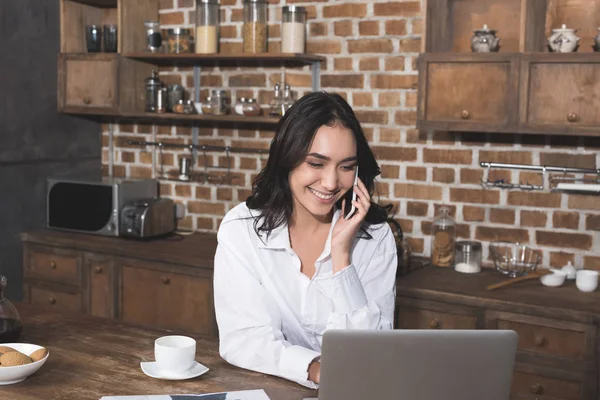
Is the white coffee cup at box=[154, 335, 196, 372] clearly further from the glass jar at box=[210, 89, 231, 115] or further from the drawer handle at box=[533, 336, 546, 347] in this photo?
the glass jar at box=[210, 89, 231, 115]

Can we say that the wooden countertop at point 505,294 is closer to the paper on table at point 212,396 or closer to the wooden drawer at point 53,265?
the paper on table at point 212,396

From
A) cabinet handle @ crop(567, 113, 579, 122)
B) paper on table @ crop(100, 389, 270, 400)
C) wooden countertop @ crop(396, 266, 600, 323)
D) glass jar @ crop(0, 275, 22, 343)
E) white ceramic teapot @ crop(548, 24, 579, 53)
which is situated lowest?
wooden countertop @ crop(396, 266, 600, 323)

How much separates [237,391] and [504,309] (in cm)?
145

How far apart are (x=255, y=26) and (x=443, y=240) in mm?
1334

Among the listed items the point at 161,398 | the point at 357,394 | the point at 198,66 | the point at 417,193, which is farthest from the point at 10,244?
the point at 357,394

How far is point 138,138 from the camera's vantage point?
172 inches

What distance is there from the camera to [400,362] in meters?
1.35

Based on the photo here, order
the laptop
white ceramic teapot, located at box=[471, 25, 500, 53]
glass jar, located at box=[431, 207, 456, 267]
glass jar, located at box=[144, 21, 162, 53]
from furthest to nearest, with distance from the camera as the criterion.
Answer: glass jar, located at box=[144, 21, 162, 53] → glass jar, located at box=[431, 207, 456, 267] → white ceramic teapot, located at box=[471, 25, 500, 53] → the laptop

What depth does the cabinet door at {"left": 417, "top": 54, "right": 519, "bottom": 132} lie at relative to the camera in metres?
3.07

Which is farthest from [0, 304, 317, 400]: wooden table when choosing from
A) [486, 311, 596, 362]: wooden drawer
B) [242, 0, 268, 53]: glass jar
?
[242, 0, 268, 53]: glass jar

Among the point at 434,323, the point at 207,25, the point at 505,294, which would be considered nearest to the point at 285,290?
the point at 434,323

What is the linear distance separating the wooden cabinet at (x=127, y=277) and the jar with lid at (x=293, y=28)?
3.36ft

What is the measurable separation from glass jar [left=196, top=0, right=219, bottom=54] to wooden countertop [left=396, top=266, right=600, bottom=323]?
1502 mm

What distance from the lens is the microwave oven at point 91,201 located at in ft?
12.8
